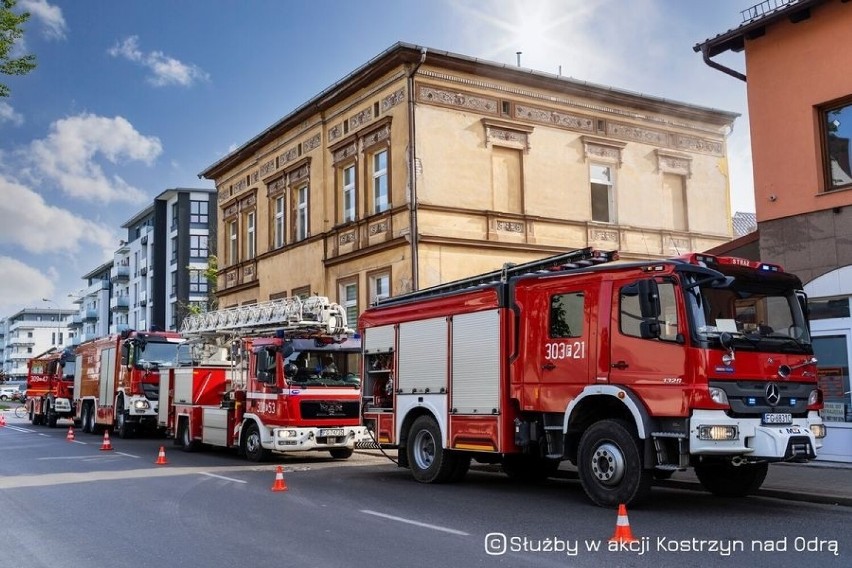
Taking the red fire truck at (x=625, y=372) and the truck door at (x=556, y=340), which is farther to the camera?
the truck door at (x=556, y=340)

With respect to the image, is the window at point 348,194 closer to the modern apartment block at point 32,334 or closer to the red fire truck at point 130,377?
the red fire truck at point 130,377

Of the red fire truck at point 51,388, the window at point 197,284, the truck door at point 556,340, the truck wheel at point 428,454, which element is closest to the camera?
the truck door at point 556,340

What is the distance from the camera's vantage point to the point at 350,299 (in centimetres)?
2623

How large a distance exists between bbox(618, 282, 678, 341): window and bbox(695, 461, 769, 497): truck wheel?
6.73 ft

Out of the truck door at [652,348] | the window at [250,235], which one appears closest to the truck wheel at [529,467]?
the truck door at [652,348]

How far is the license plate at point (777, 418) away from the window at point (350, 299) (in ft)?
56.2

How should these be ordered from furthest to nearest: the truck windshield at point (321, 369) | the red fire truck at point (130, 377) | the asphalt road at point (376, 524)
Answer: the red fire truck at point (130, 377) < the truck windshield at point (321, 369) < the asphalt road at point (376, 524)

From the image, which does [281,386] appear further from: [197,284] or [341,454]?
[197,284]

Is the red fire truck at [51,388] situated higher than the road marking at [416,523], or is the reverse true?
the red fire truck at [51,388]

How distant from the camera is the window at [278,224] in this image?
30703mm

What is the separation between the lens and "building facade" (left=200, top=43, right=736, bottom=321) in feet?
75.9

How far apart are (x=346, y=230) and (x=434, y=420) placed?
13.6 m

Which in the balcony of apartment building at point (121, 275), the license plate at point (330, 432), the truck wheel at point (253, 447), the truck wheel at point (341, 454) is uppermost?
the balcony of apartment building at point (121, 275)

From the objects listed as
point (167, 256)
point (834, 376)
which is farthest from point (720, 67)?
point (167, 256)
